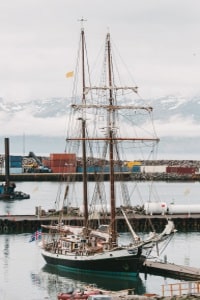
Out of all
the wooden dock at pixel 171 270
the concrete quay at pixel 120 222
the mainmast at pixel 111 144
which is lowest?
the wooden dock at pixel 171 270

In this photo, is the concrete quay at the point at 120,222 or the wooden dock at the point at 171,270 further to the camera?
the concrete quay at the point at 120,222

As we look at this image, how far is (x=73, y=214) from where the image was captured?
332 ft

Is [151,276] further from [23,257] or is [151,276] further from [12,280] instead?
[23,257]

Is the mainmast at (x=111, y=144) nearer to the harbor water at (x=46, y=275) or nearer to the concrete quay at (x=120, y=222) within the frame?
the harbor water at (x=46, y=275)

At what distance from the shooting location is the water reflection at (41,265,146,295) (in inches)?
2436

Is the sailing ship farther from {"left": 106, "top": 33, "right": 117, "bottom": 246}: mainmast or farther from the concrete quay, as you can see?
the concrete quay

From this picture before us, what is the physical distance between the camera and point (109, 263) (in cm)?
6538

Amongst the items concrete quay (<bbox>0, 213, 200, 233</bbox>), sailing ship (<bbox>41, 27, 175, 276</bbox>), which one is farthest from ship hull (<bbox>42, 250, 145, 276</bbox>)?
concrete quay (<bbox>0, 213, 200, 233</bbox>)

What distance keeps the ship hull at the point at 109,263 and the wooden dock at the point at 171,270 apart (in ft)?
3.81

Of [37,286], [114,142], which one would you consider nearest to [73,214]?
[114,142]

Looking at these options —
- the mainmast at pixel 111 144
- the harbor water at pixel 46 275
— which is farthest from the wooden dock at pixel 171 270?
the mainmast at pixel 111 144

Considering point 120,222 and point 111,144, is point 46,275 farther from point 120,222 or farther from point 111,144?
point 120,222

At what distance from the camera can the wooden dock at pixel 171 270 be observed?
6200 centimetres

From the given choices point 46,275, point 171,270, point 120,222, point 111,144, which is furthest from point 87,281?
point 120,222
